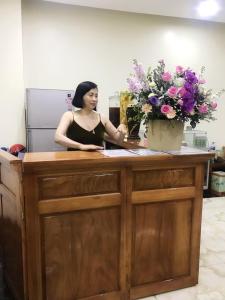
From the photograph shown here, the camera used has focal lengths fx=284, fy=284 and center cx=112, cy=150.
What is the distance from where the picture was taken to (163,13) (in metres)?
4.60

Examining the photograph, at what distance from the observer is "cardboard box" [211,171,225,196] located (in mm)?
4590

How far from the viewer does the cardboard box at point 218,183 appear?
15.1ft

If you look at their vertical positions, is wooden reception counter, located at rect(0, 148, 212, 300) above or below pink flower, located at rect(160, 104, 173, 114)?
below

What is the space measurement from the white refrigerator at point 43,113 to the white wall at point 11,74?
7.5 inches

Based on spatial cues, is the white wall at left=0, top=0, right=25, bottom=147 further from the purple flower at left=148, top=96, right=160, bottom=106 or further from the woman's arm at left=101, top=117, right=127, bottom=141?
the purple flower at left=148, top=96, right=160, bottom=106

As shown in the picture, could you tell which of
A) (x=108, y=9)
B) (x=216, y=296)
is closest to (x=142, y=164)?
(x=216, y=296)

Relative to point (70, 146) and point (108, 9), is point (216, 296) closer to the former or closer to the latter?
point (70, 146)

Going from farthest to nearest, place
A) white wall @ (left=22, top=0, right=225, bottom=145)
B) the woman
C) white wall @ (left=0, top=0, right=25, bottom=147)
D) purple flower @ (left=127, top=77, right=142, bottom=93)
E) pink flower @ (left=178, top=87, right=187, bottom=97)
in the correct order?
white wall @ (left=22, top=0, right=225, bottom=145) < white wall @ (left=0, top=0, right=25, bottom=147) < the woman < purple flower @ (left=127, top=77, right=142, bottom=93) < pink flower @ (left=178, top=87, right=187, bottom=97)

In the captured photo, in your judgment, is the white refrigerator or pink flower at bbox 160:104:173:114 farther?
the white refrigerator

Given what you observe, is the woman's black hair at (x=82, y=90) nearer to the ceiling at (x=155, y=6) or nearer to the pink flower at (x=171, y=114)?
the pink flower at (x=171, y=114)

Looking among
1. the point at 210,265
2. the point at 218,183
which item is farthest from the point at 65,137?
the point at 218,183

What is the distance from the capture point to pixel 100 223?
5.80ft

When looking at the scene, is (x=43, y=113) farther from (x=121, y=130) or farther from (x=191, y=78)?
(x=191, y=78)

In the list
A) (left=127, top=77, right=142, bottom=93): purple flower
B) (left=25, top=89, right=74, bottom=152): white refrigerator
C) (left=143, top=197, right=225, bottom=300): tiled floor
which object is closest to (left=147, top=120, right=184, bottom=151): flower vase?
(left=127, top=77, right=142, bottom=93): purple flower
